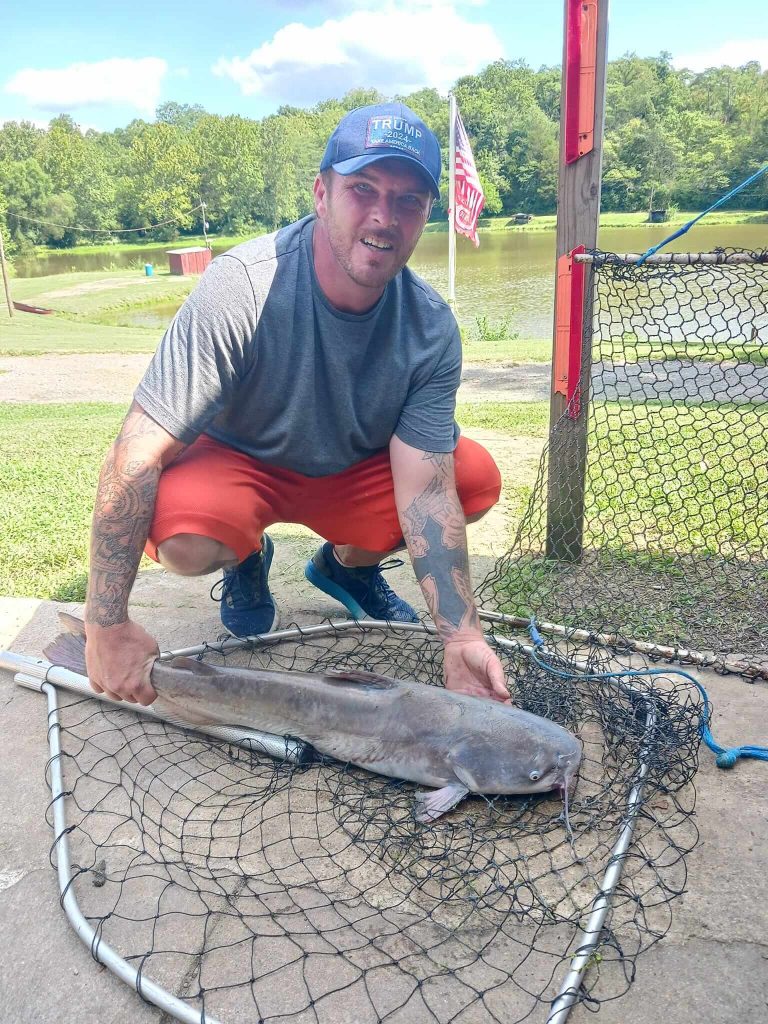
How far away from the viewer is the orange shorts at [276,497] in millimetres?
2688

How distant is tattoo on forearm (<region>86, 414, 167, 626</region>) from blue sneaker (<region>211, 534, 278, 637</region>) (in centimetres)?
79

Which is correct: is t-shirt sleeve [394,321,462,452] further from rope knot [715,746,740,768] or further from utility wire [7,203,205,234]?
utility wire [7,203,205,234]

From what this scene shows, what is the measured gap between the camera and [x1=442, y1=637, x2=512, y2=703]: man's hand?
2471 millimetres

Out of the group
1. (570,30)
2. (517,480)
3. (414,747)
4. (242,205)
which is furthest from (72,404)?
(242,205)

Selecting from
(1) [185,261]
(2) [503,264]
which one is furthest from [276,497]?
(1) [185,261]

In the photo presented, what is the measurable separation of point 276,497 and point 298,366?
1.77ft

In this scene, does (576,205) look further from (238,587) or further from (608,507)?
(238,587)

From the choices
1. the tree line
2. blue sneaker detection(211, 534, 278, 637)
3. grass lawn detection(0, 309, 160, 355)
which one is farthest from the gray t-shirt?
the tree line

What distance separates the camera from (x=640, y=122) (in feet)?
244

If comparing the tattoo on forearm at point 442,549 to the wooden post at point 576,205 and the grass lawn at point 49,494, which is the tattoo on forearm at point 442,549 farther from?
the grass lawn at point 49,494

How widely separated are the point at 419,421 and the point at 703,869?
166cm

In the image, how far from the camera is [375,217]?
8.46 feet

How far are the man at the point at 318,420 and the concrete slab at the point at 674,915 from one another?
462 millimetres

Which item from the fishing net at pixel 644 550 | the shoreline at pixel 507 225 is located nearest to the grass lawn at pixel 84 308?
the shoreline at pixel 507 225
